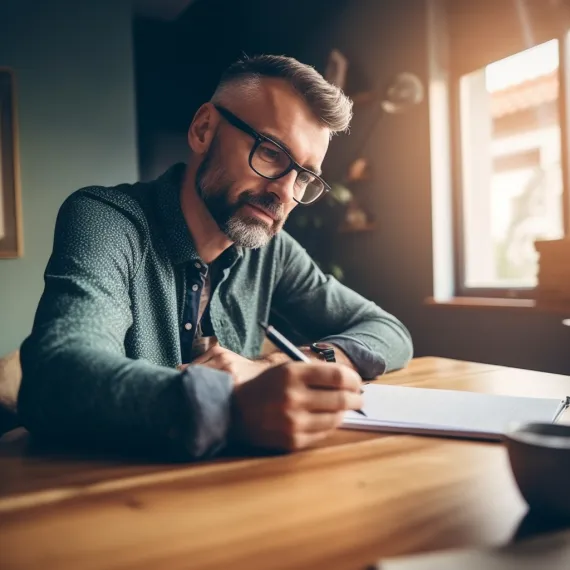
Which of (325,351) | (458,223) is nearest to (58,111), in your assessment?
(458,223)

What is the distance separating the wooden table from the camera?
425mm

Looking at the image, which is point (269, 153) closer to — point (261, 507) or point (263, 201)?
point (263, 201)

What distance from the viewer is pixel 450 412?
0.84m

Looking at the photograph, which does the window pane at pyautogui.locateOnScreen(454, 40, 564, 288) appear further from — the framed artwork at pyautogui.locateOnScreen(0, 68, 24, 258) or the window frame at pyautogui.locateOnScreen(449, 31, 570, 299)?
the framed artwork at pyautogui.locateOnScreen(0, 68, 24, 258)

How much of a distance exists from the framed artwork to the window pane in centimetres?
249

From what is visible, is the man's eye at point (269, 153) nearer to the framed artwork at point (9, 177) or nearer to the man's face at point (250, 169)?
the man's face at point (250, 169)

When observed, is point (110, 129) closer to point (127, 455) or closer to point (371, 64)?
point (371, 64)

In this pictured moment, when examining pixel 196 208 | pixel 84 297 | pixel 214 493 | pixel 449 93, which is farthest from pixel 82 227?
pixel 449 93

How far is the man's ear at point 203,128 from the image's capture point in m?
1.39

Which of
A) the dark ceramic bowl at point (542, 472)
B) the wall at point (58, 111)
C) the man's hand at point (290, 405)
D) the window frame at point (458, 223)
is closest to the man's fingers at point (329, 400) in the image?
the man's hand at point (290, 405)

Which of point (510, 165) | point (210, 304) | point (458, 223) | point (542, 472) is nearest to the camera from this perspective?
point (542, 472)

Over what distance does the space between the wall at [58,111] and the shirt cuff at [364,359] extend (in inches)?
97.9

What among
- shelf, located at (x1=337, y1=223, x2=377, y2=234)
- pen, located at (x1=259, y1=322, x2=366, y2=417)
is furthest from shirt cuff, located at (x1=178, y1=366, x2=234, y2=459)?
shelf, located at (x1=337, y1=223, x2=377, y2=234)

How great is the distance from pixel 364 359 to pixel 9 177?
2.68 meters
